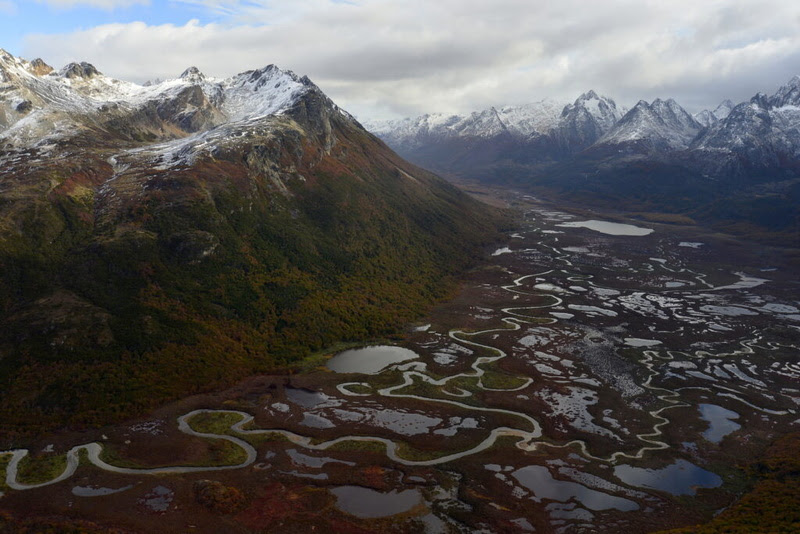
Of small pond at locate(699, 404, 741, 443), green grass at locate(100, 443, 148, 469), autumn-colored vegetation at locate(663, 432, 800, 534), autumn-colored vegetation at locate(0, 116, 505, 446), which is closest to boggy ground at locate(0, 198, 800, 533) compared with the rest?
green grass at locate(100, 443, 148, 469)

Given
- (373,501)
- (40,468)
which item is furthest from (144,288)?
(373,501)

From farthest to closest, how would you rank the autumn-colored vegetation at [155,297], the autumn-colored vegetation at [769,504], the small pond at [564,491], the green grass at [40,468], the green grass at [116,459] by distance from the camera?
1. the autumn-colored vegetation at [155,297]
2. the green grass at [116,459]
3. the green grass at [40,468]
4. the small pond at [564,491]
5. the autumn-colored vegetation at [769,504]

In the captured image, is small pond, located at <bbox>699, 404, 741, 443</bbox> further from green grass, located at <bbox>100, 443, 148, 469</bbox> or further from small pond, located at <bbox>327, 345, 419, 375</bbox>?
green grass, located at <bbox>100, 443, 148, 469</bbox>

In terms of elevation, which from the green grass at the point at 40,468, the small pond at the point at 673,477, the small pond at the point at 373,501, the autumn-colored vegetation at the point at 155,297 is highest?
the autumn-colored vegetation at the point at 155,297

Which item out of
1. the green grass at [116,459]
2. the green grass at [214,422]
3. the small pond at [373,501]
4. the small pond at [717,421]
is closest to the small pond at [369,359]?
the green grass at [214,422]

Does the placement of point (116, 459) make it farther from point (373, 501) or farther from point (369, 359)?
point (369, 359)

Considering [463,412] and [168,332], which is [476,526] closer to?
[463,412]

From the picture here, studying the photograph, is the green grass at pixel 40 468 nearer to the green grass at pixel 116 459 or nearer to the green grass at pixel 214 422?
the green grass at pixel 116 459
